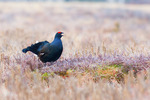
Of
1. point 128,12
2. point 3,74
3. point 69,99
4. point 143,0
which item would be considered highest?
point 143,0

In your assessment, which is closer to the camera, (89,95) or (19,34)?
(89,95)

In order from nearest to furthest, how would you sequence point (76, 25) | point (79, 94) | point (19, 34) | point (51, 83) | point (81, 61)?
point (79, 94) < point (51, 83) < point (81, 61) < point (19, 34) < point (76, 25)

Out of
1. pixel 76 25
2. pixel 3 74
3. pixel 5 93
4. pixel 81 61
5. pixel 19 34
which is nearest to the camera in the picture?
pixel 5 93

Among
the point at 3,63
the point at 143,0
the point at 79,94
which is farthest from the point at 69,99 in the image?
the point at 143,0

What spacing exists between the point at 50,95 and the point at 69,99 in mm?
298

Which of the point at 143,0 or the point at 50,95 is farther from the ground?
the point at 143,0

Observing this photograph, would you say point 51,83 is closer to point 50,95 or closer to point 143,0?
point 50,95

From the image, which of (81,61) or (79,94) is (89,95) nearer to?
(79,94)

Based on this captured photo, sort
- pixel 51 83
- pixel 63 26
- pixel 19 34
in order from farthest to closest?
pixel 63 26 → pixel 19 34 → pixel 51 83

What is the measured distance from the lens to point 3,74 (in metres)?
5.75

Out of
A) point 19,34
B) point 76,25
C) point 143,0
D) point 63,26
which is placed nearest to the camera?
point 19,34

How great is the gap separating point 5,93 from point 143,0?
52796 mm

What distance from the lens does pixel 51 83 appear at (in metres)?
5.14

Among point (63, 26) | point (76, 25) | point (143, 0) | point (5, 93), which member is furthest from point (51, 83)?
point (143, 0)
